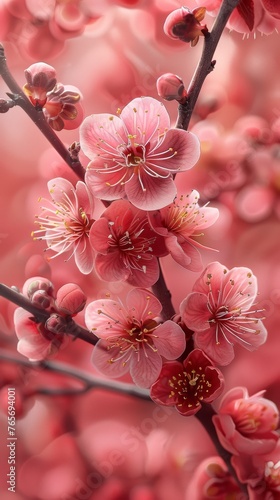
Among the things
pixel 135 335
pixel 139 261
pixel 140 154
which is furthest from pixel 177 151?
pixel 135 335

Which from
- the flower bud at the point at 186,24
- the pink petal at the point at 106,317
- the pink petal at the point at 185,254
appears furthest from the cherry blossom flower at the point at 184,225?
the flower bud at the point at 186,24

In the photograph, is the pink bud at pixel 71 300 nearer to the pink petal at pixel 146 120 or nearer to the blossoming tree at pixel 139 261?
the blossoming tree at pixel 139 261

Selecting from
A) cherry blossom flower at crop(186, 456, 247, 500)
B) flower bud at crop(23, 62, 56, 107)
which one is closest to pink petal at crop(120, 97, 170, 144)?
flower bud at crop(23, 62, 56, 107)

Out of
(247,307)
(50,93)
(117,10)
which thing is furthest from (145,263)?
(117,10)

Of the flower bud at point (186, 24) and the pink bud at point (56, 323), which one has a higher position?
the flower bud at point (186, 24)

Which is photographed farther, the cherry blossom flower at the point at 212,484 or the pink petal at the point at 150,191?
the cherry blossom flower at the point at 212,484

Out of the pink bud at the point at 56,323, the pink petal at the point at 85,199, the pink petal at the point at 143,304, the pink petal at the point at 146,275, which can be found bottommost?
the pink petal at the point at 143,304

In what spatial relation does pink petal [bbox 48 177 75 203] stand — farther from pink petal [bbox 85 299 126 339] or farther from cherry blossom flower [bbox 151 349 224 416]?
cherry blossom flower [bbox 151 349 224 416]
